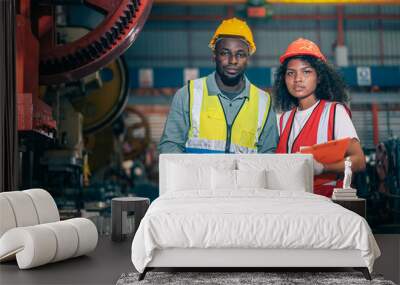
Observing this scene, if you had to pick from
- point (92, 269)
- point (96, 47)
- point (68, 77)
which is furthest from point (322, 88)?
point (92, 269)

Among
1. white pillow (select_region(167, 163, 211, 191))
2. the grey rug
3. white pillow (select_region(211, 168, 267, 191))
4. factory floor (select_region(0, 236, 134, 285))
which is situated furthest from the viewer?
white pillow (select_region(167, 163, 211, 191))

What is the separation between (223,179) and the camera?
183 inches

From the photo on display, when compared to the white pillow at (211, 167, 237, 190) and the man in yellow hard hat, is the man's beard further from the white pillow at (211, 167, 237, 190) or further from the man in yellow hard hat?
the white pillow at (211, 167, 237, 190)

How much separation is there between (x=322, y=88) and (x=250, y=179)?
1285mm

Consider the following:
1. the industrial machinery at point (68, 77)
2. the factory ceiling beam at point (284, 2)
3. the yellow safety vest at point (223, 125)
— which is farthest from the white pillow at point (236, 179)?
the factory ceiling beam at point (284, 2)

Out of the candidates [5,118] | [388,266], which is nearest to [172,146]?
[5,118]

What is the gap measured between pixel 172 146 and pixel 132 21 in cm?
126

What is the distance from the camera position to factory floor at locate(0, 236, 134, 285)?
3.32 meters

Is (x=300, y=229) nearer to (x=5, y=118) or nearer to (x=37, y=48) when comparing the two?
(x=5, y=118)

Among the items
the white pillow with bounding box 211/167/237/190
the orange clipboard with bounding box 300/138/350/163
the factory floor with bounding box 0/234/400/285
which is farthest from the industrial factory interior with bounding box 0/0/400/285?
the factory floor with bounding box 0/234/400/285

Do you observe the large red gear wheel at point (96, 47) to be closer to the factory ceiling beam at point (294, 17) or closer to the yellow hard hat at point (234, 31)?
the factory ceiling beam at point (294, 17)

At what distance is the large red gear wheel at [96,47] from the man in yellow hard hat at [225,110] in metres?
0.76

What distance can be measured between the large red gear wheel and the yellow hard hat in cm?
75

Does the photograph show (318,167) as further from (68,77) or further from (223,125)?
(68,77)
